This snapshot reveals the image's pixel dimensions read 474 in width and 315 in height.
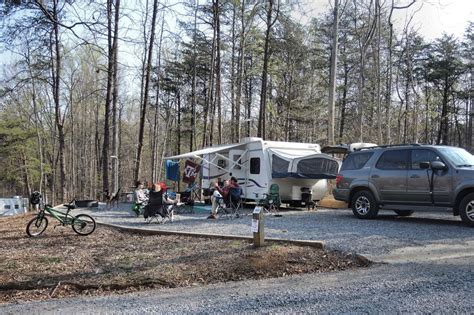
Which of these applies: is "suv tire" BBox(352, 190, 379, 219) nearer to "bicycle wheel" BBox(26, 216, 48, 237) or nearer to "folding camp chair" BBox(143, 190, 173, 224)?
"folding camp chair" BBox(143, 190, 173, 224)

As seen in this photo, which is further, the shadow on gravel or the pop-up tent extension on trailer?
the pop-up tent extension on trailer

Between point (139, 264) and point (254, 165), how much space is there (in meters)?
9.33

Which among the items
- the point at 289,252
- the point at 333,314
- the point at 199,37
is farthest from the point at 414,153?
the point at 199,37

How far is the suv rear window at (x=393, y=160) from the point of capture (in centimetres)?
1026

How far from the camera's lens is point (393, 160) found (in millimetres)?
10492

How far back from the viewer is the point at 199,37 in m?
28.0

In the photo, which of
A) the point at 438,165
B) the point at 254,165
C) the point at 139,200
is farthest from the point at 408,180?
the point at 139,200

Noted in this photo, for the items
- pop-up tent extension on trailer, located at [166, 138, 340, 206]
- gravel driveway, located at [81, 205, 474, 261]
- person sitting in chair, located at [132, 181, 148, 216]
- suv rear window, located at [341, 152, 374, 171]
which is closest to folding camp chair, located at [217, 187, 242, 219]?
gravel driveway, located at [81, 205, 474, 261]

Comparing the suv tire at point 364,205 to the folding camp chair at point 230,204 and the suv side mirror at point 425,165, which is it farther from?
the folding camp chair at point 230,204

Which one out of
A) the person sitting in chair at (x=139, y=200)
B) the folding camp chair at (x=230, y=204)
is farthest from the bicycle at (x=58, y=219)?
the folding camp chair at (x=230, y=204)

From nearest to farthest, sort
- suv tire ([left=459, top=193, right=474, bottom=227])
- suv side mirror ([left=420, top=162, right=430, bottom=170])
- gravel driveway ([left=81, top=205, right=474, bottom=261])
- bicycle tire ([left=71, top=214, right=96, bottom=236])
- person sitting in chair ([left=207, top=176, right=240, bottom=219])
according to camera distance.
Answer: gravel driveway ([left=81, top=205, right=474, bottom=261])
suv tire ([left=459, top=193, right=474, bottom=227])
suv side mirror ([left=420, top=162, right=430, bottom=170])
bicycle tire ([left=71, top=214, right=96, bottom=236])
person sitting in chair ([left=207, top=176, right=240, bottom=219])

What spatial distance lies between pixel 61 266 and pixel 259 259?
3.06m

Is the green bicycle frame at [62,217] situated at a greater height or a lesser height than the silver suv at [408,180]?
lesser

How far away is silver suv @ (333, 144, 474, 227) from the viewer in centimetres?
916
